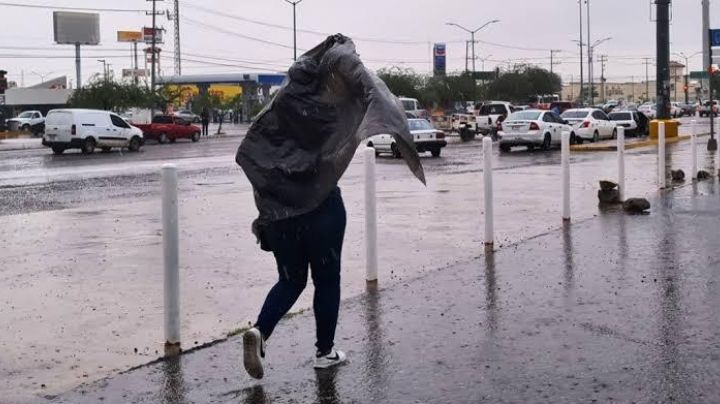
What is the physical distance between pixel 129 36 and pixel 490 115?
3998 inches

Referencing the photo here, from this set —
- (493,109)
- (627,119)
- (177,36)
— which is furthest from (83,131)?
(177,36)

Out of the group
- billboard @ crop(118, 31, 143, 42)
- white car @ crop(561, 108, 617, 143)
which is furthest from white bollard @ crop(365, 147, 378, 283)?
billboard @ crop(118, 31, 143, 42)

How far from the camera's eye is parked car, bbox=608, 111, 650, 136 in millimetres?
46719

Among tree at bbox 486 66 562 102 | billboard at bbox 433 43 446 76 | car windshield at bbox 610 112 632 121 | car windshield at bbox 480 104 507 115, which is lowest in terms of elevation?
car windshield at bbox 610 112 632 121

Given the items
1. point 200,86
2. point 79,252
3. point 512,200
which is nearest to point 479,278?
point 79,252

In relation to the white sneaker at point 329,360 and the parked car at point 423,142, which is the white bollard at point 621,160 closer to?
the white sneaker at point 329,360

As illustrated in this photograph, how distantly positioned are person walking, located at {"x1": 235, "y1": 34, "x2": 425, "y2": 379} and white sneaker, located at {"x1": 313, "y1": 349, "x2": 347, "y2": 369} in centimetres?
37

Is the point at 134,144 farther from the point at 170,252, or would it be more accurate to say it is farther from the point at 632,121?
the point at 170,252

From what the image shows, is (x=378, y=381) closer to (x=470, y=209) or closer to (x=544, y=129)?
(x=470, y=209)

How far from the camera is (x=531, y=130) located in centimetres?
3469

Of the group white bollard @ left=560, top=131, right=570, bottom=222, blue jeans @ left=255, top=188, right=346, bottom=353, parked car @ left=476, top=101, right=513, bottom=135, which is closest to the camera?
blue jeans @ left=255, top=188, right=346, bottom=353

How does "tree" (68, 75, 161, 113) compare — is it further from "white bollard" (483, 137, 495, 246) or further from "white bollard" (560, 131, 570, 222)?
"white bollard" (483, 137, 495, 246)

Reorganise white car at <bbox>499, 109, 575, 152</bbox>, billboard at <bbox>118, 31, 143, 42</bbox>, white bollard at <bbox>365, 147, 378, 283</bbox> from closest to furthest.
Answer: white bollard at <bbox>365, 147, 378, 283</bbox>
white car at <bbox>499, 109, 575, 152</bbox>
billboard at <bbox>118, 31, 143, 42</bbox>

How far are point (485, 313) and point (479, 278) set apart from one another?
55.6 inches
